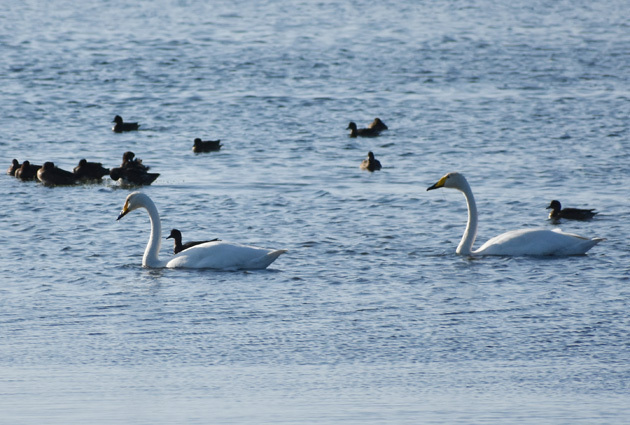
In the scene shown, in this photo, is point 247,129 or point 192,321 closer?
point 192,321

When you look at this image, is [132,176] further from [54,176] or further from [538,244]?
[538,244]

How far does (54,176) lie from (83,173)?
23.1 inches

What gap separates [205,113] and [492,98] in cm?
676

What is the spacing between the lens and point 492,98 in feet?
92.0

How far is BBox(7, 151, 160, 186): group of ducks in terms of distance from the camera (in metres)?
18.7

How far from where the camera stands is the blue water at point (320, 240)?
8789 millimetres

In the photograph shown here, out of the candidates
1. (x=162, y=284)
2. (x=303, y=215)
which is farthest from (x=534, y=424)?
(x=303, y=215)

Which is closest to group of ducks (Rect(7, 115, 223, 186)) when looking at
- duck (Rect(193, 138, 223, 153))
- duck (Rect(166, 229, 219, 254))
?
duck (Rect(193, 138, 223, 153))

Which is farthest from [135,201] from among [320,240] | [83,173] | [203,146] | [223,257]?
[203,146]

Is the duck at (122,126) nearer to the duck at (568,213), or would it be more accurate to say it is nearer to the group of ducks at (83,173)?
the group of ducks at (83,173)

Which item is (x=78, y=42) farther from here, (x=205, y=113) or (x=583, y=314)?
(x=583, y=314)

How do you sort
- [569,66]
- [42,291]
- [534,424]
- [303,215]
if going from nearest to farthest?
[534,424] → [42,291] → [303,215] → [569,66]

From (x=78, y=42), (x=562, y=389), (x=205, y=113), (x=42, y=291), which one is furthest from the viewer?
(x=78, y=42)

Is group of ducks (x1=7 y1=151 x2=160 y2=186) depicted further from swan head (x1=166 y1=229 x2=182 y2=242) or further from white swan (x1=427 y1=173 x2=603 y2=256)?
white swan (x1=427 y1=173 x2=603 y2=256)
